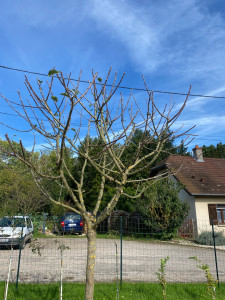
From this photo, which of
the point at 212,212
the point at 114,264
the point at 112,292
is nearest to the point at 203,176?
the point at 212,212

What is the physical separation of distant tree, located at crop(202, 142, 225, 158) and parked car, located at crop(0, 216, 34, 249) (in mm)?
35412

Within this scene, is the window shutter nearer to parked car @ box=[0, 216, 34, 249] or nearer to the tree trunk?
parked car @ box=[0, 216, 34, 249]

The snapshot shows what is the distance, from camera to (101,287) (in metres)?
5.34

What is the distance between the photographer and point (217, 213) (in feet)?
55.9

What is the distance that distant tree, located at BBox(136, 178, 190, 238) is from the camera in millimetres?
15188

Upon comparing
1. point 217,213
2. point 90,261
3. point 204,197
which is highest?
point 204,197

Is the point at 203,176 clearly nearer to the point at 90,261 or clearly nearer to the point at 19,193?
the point at 19,193

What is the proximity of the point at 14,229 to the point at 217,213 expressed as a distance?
49.1ft

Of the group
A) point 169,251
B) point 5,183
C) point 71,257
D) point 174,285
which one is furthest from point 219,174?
point 5,183

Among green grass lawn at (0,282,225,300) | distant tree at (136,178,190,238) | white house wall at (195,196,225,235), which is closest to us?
green grass lawn at (0,282,225,300)

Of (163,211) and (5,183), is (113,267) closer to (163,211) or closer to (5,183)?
(163,211)

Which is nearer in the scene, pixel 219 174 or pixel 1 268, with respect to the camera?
pixel 1 268

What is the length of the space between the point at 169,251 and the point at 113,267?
437 centimetres

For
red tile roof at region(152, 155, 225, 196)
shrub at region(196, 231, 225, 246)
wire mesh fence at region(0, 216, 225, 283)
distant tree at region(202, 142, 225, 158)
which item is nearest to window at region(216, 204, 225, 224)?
red tile roof at region(152, 155, 225, 196)
